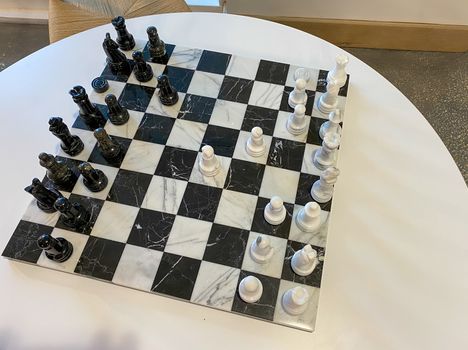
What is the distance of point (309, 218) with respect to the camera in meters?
1.12

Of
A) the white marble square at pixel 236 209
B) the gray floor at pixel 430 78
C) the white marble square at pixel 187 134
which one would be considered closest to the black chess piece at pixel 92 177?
the white marble square at pixel 187 134

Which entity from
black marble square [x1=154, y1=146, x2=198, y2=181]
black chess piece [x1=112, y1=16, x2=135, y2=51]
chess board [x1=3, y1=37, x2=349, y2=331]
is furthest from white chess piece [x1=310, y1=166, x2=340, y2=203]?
black chess piece [x1=112, y1=16, x2=135, y2=51]

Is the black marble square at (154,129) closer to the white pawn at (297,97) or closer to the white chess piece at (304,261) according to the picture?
the white pawn at (297,97)

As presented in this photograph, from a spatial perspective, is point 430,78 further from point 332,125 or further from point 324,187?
point 324,187

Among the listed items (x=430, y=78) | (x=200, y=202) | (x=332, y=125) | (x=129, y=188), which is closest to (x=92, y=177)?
(x=129, y=188)

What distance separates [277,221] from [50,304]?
66cm

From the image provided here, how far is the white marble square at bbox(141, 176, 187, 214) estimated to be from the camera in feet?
3.92

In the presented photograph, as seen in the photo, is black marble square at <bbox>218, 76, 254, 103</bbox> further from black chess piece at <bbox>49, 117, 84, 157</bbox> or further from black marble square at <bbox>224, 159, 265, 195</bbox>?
black chess piece at <bbox>49, 117, 84, 157</bbox>

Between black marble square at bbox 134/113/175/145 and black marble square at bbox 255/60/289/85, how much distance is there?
0.37m

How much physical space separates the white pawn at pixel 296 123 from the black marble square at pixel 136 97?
0.50 m

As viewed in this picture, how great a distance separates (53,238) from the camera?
1075 millimetres

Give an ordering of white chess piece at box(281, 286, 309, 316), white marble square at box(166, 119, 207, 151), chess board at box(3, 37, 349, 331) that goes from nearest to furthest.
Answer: white chess piece at box(281, 286, 309, 316) → chess board at box(3, 37, 349, 331) → white marble square at box(166, 119, 207, 151)

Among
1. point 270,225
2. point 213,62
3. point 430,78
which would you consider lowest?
point 270,225

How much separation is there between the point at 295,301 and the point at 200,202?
0.40 meters
